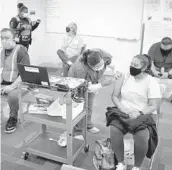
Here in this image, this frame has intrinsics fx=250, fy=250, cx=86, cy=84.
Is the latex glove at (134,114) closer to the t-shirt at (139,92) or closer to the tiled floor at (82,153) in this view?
the t-shirt at (139,92)

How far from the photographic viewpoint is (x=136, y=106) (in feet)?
7.42

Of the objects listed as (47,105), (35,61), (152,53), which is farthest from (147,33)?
(47,105)

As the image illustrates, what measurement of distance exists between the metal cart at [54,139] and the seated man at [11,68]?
42 cm

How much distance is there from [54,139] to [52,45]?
333 cm

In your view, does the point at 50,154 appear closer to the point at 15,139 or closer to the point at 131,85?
the point at 15,139

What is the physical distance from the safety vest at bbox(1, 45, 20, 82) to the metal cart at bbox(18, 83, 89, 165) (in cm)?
54

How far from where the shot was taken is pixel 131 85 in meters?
2.29

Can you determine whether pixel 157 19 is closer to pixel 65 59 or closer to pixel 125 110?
pixel 65 59

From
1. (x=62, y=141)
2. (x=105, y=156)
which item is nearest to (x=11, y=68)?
(x=62, y=141)

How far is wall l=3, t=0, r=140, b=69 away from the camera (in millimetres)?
4906

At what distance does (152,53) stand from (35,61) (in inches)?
111

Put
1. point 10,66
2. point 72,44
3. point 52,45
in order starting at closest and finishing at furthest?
1. point 10,66
2. point 72,44
3. point 52,45

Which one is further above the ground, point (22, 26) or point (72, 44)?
point (22, 26)

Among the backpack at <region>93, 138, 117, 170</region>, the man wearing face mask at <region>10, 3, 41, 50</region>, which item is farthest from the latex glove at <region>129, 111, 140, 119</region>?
the man wearing face mask at <region>10, 3, 41, 50</region>
